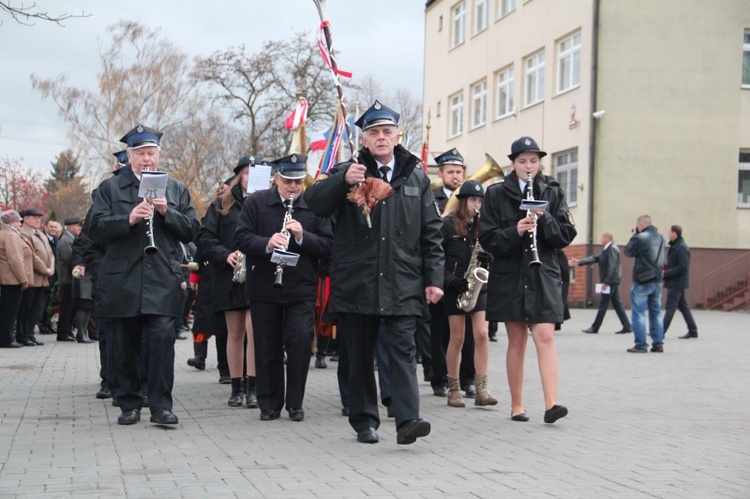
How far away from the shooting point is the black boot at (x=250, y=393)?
32.1 ft

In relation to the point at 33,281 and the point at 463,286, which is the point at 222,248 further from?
the point at 33,281

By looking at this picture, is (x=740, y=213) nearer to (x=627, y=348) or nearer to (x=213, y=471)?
(x=627, y=348)

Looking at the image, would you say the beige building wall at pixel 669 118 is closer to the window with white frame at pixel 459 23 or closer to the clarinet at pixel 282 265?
the window with white frame at pixel 459 23

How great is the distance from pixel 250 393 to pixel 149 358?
5.32 ft

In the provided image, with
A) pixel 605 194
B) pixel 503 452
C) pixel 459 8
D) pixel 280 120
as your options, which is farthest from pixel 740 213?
pixel 503 452

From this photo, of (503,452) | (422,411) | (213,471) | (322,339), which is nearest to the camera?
(213,471)

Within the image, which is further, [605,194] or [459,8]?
[459,8]

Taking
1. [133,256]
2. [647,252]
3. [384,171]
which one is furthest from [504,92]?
[384,171]

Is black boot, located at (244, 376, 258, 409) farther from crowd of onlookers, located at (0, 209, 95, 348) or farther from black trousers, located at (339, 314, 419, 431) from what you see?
crowd of onlookers, located at (0, 209, 95, 348)

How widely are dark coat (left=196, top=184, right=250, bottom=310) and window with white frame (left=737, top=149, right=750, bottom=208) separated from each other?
25.6 meters

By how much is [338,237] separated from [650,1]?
2680 cm

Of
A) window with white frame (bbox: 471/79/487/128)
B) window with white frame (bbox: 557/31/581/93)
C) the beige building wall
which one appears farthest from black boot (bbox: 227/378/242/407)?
window with white frame (bbox: 471/79/487/128)

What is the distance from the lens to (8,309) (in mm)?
17328

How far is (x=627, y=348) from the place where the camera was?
58.4 feet
